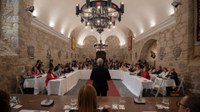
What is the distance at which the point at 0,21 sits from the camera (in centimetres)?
567

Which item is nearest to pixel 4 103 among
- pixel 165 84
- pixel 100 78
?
pixel 100 78

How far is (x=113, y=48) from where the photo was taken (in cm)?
1952

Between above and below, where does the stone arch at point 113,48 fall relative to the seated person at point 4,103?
above

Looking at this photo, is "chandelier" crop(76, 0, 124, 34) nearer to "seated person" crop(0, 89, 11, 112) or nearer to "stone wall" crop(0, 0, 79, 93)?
"stone wall" crop(0, 0, 79, 93)

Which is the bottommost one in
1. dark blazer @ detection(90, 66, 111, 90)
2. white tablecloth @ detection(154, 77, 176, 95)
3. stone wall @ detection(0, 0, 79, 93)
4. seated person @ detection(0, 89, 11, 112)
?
white tablecloth @ detection(154, 77, 176, 95)

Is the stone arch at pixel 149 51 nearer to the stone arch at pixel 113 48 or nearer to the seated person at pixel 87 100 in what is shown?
the stone arch at pixel 113 48

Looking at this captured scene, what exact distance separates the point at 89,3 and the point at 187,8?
3.45 meters

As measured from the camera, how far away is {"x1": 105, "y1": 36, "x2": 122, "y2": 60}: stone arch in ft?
63.6

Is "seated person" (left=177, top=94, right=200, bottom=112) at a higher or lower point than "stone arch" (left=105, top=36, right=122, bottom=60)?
lower

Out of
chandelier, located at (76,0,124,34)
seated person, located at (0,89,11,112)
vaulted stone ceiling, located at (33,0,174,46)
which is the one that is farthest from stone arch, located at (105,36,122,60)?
seated person, located at (0,89,11,112)

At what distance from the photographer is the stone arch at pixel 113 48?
19.4 metres

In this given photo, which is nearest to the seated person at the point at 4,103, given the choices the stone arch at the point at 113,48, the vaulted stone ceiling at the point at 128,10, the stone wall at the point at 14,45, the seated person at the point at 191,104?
the seated person at the point at 191,104

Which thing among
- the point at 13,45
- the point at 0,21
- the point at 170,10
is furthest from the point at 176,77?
the point at 0,21

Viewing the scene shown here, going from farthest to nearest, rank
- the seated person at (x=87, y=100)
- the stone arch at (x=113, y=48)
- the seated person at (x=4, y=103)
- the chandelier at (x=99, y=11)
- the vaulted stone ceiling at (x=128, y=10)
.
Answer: the stone arch at (x=113, y=48)
the vaulted stone ceiling at (x=128, y=10)
the chandelier at (x=99, y=11)
the seated person at (x=87, y=100)
the seated person at (x=4, y=103)
